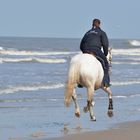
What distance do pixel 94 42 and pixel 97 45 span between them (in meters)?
0.08

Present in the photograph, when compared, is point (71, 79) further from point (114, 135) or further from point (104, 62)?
point (114, 135)

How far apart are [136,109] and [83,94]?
11.5ft

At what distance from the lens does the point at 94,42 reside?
36.2 feet

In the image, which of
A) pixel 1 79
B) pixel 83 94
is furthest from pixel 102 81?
pixel 1 79

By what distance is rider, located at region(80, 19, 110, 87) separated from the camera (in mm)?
10898

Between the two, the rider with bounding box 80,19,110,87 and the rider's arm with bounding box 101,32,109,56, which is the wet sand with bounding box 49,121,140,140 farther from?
the rider's arm with bounding box 101,32,109,56

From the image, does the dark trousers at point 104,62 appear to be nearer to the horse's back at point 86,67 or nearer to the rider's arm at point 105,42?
the rider's arm at point 105,42

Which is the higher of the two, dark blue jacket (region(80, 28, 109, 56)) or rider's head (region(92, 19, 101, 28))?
rider's head (region(92, 19, 101, 28))

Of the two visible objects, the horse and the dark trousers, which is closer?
the horse

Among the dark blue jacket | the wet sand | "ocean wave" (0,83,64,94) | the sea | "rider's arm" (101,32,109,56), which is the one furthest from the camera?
"ocean wave" (0,83,64,94)

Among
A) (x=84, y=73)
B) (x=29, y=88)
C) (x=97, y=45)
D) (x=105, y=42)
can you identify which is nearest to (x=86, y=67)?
(x=84, y=73)

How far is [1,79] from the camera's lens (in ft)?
68.4

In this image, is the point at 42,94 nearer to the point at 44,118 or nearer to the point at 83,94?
the point at 83,94

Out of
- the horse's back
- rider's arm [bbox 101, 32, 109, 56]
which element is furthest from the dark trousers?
the horse's back
